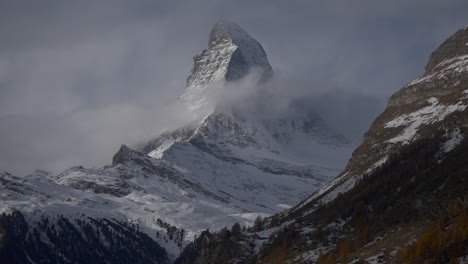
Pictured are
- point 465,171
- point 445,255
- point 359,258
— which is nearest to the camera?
point 445,255

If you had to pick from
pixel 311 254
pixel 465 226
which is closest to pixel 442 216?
pixel 465 226

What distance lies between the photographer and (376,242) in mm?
183500

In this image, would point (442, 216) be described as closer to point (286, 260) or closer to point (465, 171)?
point (465, 171)

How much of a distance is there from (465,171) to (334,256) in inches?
1706

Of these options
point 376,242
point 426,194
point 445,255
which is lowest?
point 445,255

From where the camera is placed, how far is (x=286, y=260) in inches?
7849

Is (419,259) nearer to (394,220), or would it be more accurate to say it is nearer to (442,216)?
(442,216)

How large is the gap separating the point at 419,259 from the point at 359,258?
2305cm

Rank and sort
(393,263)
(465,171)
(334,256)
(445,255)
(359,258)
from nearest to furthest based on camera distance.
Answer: (445,255) < (393,263) < (359,258) < (334,256) < (465,171)

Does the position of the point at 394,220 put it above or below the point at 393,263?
above

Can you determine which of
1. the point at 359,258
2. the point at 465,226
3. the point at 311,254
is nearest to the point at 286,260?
the point at 311,254

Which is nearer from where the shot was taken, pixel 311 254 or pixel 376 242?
pixel 376 242

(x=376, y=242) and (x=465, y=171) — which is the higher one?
(x=465, y=171)

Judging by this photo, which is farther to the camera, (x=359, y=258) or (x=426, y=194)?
(x=426, y=194)
